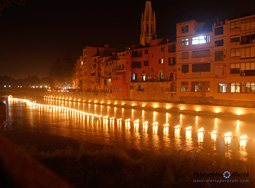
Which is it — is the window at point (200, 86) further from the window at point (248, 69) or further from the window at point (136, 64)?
the window at point (136, 64)

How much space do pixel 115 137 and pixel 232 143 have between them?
893 cm

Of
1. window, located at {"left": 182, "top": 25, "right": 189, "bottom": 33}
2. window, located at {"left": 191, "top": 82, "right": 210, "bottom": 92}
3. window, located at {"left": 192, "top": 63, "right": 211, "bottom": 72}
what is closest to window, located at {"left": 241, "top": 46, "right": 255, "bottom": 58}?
window, located at {"left": 192, "top": 63, "right": 211, "bottom": 72}

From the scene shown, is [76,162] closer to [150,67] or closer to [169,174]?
[169,174]

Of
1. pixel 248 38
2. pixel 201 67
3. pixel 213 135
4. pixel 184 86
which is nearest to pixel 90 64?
pixel 184 86

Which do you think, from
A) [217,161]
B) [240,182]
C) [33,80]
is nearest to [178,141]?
[217,161]

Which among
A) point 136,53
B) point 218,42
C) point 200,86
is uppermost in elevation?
point 136,53

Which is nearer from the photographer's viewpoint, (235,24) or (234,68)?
(235,24)

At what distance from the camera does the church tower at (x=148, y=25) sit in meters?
107

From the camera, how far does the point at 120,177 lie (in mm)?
7820

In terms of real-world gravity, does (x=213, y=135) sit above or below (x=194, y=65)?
below

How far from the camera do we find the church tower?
350ft

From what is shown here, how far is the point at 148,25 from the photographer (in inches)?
4213

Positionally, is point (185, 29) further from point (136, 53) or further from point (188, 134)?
point (188, 134)

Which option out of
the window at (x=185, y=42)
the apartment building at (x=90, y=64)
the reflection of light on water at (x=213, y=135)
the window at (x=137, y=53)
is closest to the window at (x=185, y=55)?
the window at (x=185, y=42)
